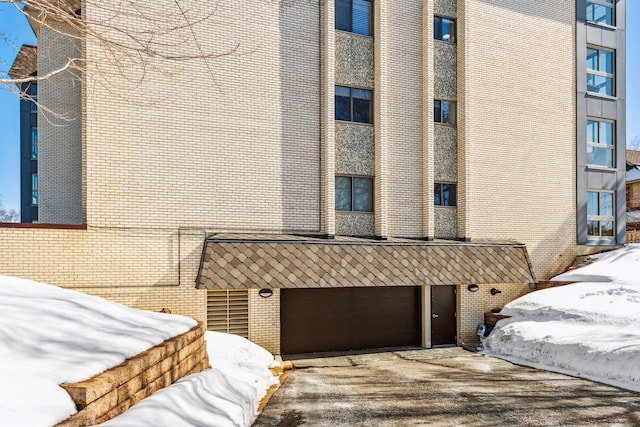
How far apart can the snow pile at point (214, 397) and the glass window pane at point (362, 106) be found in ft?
27.3

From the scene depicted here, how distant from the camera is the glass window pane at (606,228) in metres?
17.8

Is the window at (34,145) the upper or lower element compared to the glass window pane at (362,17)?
lower

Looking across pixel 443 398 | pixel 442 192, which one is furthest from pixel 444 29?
pixel 443 398

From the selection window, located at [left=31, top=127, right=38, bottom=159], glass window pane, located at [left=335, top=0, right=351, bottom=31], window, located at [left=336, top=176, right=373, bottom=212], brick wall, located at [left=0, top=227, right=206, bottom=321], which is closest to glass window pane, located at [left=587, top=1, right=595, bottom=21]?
glass window pane, located at [left=335, top=0, right=351, bottom=31]

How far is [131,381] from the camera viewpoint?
4.62 metres

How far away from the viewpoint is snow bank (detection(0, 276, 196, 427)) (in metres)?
3.36

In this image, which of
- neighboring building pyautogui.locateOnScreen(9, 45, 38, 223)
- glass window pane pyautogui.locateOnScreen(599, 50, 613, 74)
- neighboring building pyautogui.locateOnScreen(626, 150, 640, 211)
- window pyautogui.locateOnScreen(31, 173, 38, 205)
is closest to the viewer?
glass window pane pyautogui.locateOnScreen(599, 50, 613, 74)

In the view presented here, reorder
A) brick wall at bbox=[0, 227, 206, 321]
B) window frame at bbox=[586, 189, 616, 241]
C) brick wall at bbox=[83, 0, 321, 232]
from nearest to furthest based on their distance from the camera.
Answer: brick wall at bbox=[0, 227, 206, 321] → brick wall at bbox=[83, 0, 321, 232] → window frame at bbox=[586, 189, 616, 241]

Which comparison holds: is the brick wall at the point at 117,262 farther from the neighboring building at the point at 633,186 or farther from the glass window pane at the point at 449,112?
the neighboring building at the point at 633,186

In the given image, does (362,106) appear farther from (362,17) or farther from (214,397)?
(214,397)

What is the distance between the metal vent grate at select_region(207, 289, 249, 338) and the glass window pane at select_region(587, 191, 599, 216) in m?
14.7

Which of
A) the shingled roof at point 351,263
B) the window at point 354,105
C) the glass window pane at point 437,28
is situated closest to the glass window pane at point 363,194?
the shingled roof at point 351,263

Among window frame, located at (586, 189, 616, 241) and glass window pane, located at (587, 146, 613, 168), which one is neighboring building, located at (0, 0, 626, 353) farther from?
glass window pane, located at (587, 146, 613, 168)

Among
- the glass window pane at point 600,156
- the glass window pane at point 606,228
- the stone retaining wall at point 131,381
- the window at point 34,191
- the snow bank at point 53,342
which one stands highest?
the glass window pane at point 600,156
